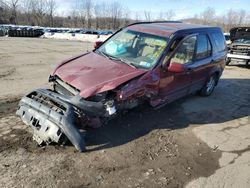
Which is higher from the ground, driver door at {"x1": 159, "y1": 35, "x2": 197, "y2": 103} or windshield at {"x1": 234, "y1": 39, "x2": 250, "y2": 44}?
driver door at {"x1": 159, "y1": 35, "x2": 197, "y2": 103}

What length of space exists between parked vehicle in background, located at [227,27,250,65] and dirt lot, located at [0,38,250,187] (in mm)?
8076

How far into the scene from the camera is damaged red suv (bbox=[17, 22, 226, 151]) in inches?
178

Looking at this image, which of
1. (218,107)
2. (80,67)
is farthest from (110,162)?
(218,107)

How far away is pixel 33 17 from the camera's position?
239 ft

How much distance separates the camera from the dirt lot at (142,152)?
13.1 ft

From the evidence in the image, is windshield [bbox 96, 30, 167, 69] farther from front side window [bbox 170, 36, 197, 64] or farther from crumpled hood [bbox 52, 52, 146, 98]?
front side window [bbox 170, 36, 197, 64]

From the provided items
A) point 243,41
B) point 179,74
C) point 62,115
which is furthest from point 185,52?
point 243,41

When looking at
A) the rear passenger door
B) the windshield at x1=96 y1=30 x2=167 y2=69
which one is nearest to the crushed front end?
the windshield at x1=96 y1=30 x2=167 y2=69

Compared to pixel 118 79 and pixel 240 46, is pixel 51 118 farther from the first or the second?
pixel 240 46

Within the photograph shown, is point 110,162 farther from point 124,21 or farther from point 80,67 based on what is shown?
point 124,21

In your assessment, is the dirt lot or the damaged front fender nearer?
the dirt lot

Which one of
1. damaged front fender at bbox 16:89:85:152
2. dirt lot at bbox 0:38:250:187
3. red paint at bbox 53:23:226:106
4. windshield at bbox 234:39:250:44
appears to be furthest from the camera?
windshield at bbox 234:39:250:44

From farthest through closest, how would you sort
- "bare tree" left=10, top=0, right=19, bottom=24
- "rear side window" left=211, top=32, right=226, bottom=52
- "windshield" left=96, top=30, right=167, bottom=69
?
1. "bare tree" left=10, top=0, right=19, bottom=24
2. "rear side window" left=211, top=32, right=226, bottom=52
3. "windshield" left=96, top=30, right=167, bottom=69

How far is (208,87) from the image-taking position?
830 cm
